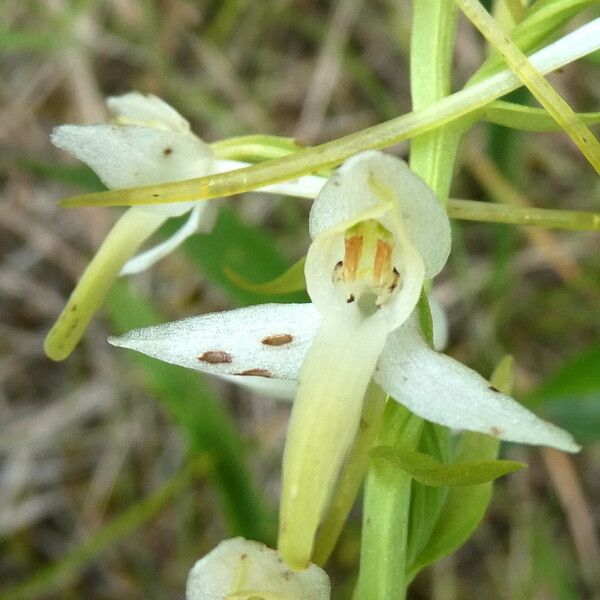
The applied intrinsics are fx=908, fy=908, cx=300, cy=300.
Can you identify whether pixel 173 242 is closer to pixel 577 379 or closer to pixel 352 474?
pixel 352 474

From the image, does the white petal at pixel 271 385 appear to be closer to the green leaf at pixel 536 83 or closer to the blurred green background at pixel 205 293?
the green leaf at pixel 536 83

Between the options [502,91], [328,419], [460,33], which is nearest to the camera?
[328,419]

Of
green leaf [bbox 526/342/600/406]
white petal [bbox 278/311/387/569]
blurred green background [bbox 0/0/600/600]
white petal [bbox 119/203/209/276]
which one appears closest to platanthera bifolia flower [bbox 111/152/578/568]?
white petal [bbox 278/311/387/569]

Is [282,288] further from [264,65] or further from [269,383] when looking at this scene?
[264,65]

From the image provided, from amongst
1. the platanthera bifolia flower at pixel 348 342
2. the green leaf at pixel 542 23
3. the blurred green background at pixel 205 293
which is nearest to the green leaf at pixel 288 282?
the platanthera bifolia flower at pixel 348 342

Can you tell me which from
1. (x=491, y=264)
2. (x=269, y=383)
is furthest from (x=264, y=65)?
(x=269, y=383)

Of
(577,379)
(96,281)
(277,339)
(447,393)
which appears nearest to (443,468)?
(447,393)
